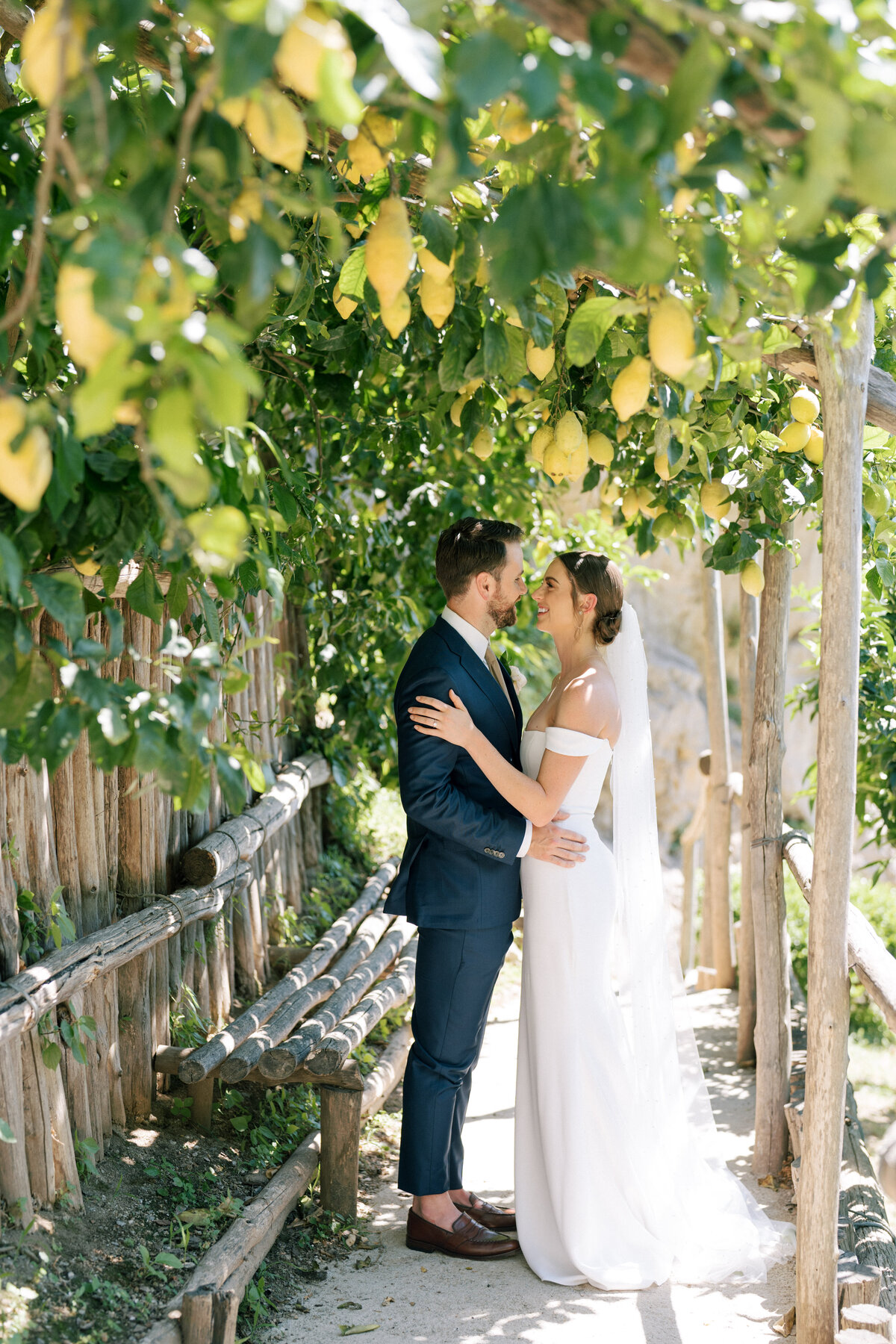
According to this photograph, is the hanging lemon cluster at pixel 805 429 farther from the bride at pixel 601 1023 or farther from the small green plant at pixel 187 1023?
the small green plant at pixel 187 1023

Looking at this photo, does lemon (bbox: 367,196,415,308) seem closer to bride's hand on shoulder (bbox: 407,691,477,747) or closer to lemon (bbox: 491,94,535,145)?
lemon (bbox: 491,94,535,145)

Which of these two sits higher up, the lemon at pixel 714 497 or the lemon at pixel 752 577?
the lemon at pixel 714 497

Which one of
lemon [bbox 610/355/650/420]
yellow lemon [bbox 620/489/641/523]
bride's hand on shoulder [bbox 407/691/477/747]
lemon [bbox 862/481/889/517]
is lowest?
bride's hand on shoulder [bbox 407/691/477/747]

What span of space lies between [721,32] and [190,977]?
303 centimetres

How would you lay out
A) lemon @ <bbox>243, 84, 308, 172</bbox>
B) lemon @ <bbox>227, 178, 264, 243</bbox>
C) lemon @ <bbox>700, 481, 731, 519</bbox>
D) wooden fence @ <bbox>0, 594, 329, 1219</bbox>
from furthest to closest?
lemon @ <bbox>700, 481, 731, 519</bbox>
wooden fence @ <bbox>0, 594, 329, 1219</bbox>
lemon @ <bbox>227, 178, 264, 243</bbox>
lemon @ <bbox>243, 84, 308, 172</bbox>

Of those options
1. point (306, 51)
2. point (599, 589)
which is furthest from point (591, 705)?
point (306, 51)

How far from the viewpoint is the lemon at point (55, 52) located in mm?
938

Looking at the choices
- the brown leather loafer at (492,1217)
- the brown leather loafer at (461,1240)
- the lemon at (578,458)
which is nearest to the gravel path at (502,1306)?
the brown leather loafer at (461,1240)

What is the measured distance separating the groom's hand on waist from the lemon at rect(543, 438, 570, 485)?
2.94ft

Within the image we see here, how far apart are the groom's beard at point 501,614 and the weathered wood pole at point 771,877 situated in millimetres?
753

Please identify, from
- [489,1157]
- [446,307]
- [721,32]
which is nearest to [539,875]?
[489,1157]

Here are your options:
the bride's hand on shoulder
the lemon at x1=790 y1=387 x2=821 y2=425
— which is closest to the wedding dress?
the bride's hand on shoulder

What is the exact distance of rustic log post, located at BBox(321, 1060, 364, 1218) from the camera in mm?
2828

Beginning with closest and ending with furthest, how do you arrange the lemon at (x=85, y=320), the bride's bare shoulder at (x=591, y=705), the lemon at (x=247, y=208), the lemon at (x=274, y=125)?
the lemon at (x=85, y=320)
the lemon at (x=274, y=125)
the lemon at (x=247, y=208)
the bride's bare shoulder at (x=591, y=705)
